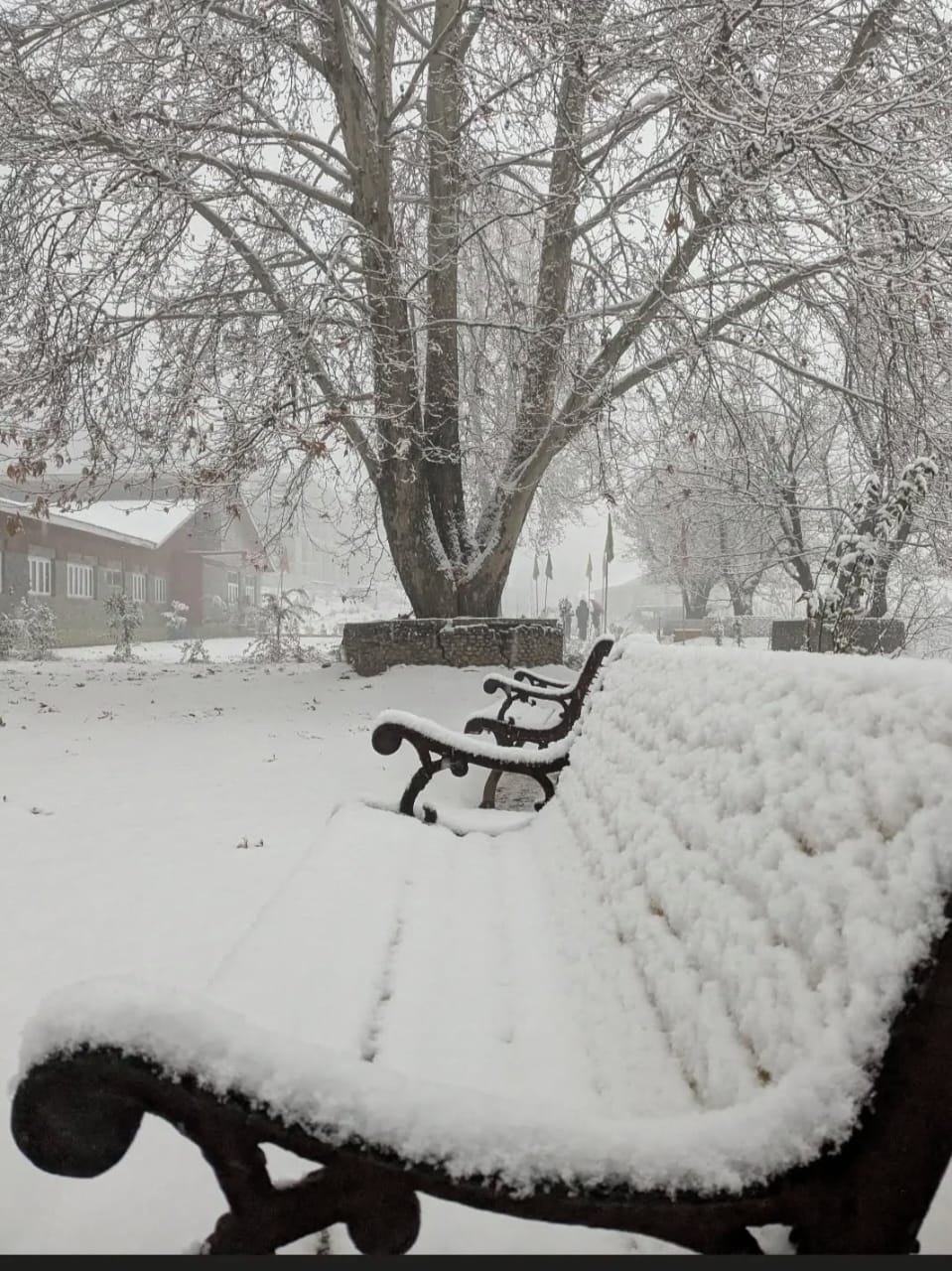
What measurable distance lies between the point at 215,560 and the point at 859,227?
30637 millimetres

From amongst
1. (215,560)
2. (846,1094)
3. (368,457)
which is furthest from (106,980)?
(215,560)

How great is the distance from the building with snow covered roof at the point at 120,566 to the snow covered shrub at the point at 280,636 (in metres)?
1.29

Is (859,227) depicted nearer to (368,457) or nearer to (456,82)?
(456,82)

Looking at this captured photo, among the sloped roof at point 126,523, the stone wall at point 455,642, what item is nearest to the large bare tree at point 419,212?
the stone wall at point 455,642

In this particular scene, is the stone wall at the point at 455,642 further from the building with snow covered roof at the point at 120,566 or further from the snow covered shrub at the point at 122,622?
the snow covered shrub at the point at 122,622

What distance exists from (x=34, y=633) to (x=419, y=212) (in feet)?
36.7

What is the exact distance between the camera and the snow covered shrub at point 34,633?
1648cm

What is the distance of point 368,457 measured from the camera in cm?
937

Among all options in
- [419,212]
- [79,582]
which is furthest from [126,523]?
[419,212]

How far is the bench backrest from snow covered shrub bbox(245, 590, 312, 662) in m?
13.9

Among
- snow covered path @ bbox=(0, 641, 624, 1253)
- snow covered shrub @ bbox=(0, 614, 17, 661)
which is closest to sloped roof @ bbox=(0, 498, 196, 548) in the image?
snow covered shrub @ bbox=(0, 614, 17, 661)

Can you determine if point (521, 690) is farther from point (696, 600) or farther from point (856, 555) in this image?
point (696, 600)

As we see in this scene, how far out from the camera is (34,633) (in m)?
16.6

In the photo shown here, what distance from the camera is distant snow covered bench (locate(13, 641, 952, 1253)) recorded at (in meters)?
0.82
